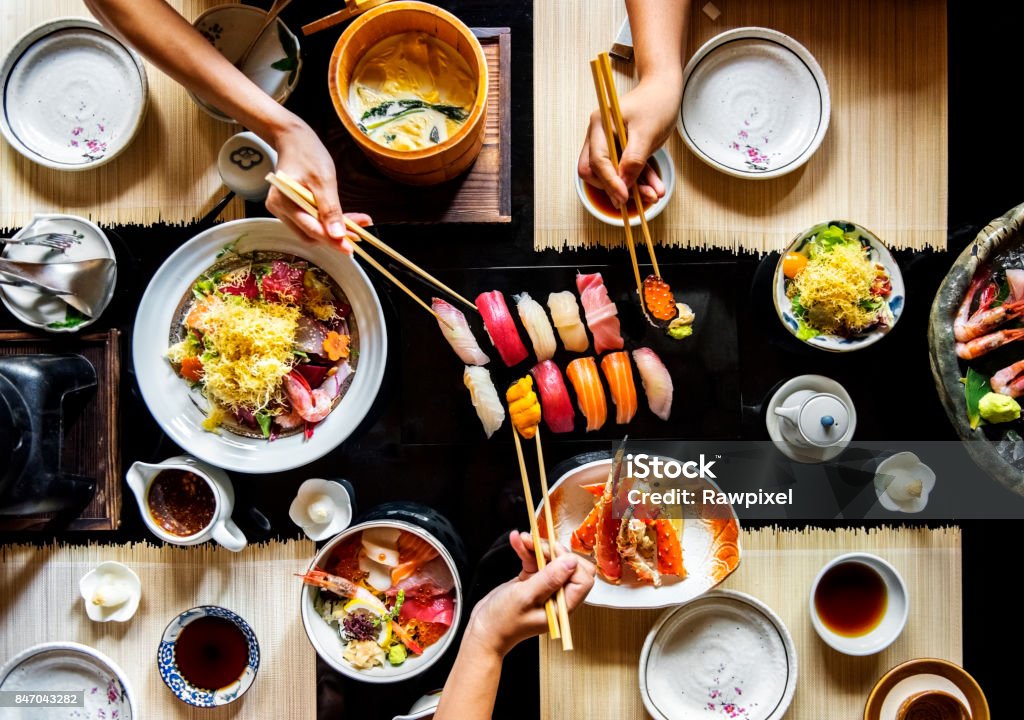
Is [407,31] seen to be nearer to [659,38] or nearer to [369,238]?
[369,238]

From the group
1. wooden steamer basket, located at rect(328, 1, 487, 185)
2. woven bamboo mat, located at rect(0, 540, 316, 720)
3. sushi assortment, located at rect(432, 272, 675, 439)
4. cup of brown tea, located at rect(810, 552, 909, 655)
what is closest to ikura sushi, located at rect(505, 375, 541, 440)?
sushi assortment, located at rect(432, 272, 675, 439)

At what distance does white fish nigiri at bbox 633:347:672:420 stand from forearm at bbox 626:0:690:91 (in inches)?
32.1

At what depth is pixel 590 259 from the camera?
232cm

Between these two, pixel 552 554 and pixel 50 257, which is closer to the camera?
pixel 552 554

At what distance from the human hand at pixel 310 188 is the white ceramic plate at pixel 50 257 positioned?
77cm

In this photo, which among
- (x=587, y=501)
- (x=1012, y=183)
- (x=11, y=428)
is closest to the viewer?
(x=11, y=428)

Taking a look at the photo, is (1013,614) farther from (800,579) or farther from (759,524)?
(759,524)

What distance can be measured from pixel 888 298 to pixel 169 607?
250cm

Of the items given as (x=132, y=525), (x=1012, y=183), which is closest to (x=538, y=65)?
(x=1012, y=183)

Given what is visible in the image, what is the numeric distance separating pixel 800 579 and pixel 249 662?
178 centimetres

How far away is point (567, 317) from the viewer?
2.24 metres

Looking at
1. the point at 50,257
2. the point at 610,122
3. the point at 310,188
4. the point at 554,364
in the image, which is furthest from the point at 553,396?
the point at 50,257

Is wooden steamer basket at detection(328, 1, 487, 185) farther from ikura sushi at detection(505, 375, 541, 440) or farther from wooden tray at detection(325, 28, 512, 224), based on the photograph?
ikura sushi at detection(505, 375, 541, 440)

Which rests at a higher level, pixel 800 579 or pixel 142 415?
pixel 142 415
